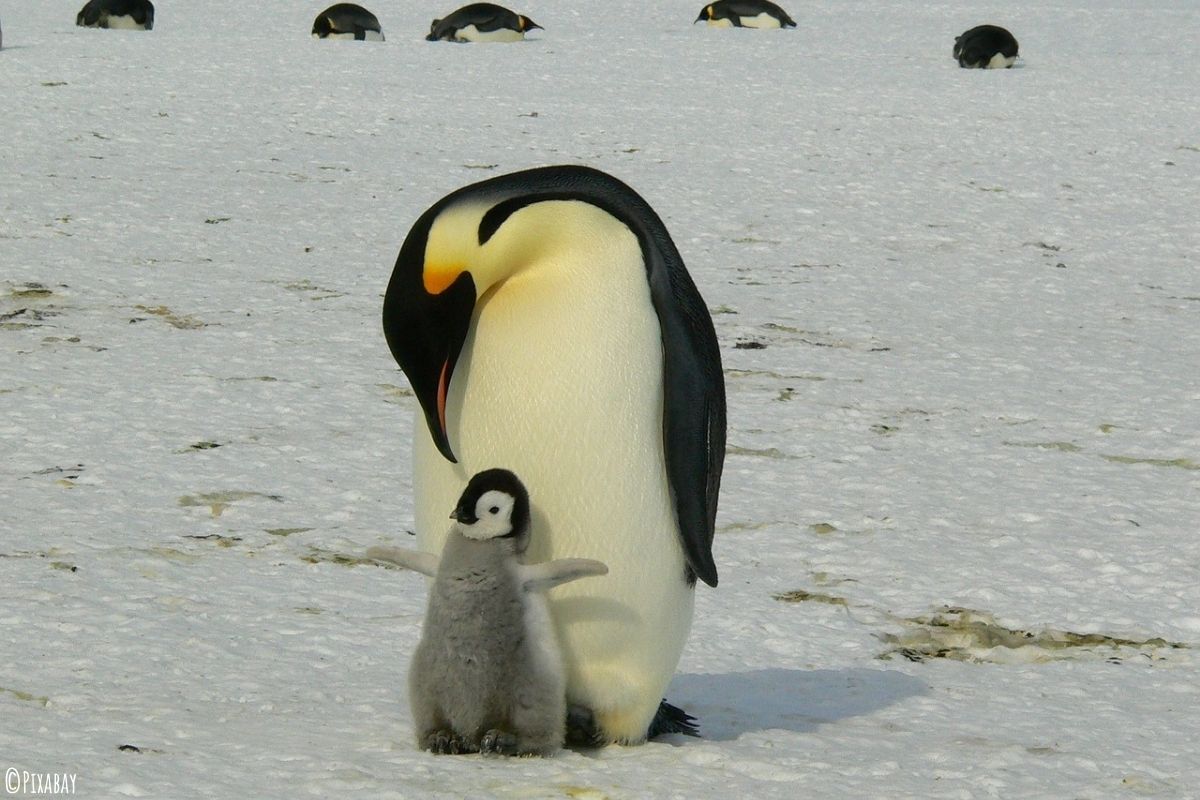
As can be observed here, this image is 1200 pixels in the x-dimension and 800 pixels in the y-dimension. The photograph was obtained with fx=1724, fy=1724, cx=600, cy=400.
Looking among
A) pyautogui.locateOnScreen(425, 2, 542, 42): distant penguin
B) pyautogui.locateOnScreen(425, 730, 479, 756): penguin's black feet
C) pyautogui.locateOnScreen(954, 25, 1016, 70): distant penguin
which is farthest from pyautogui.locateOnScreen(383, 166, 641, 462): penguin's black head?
pyautogui.locateOnScreen(425, 2, 542, 42): distant penguin

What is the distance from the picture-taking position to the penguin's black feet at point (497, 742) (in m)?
2.83

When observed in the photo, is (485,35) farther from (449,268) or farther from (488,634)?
(488,634)

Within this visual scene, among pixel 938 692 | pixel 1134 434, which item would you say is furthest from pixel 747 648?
pixel 1134 434

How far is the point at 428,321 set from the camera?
9.41 ft

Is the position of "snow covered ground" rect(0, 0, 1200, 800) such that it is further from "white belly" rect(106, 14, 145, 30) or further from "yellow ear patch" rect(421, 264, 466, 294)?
"white belly" rect(106, 14, 145, 30)

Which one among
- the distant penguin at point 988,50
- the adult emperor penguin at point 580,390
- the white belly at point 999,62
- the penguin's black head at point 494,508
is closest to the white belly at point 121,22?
the distant penguin at point 988,50

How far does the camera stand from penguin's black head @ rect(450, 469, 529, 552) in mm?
2750

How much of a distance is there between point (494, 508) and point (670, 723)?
2.21ft

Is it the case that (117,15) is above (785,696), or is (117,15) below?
above

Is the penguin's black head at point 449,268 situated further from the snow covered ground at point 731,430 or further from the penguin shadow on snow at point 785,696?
the penguin shadow on snow at point 785,696

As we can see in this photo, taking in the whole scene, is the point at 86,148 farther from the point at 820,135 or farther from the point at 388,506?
the point at 388,506

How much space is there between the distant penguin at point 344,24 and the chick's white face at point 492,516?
14425mm

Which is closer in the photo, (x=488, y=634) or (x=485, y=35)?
(x=488, y=634)

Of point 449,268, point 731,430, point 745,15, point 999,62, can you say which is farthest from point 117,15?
point 449,268
